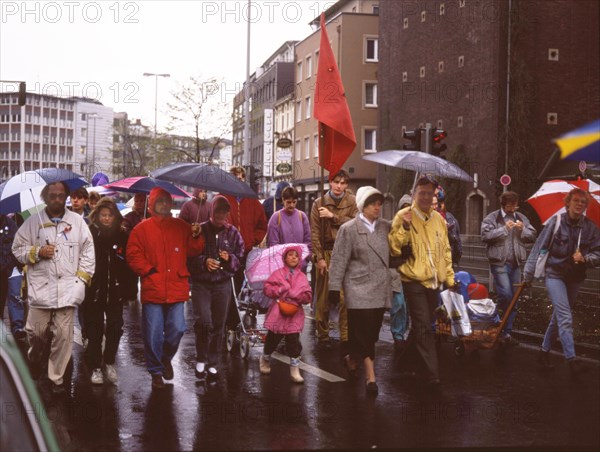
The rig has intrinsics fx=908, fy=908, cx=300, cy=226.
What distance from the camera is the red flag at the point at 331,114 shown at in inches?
414

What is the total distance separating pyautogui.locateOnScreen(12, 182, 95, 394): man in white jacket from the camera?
815 centimetres

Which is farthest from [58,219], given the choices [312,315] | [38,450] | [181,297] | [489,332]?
[312,315]

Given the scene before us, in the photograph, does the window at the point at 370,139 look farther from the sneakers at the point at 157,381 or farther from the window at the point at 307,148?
the sneakers at the point at 157,381

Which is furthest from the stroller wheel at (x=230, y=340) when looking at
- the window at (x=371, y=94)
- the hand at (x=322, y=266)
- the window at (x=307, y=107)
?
the window at (x=307, y=107)

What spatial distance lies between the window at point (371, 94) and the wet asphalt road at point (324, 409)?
54.5 metres

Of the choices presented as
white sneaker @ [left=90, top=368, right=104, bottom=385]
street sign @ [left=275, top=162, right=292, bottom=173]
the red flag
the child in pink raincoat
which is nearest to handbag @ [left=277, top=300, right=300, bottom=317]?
the child in pink raincoat

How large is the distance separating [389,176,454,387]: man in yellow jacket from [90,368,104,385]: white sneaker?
3088 mm

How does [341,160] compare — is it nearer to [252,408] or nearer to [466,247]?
[252,408]

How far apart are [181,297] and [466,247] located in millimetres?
20411

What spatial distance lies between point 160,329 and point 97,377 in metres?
0.89

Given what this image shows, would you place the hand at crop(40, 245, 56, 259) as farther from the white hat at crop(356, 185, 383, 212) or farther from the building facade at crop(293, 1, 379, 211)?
the building facade at crop(293, 1, 379, 211)

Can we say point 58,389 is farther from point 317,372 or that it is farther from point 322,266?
point 322,266

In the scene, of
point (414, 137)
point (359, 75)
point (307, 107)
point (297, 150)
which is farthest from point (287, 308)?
point (297, 150)

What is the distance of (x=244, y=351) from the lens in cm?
1047
